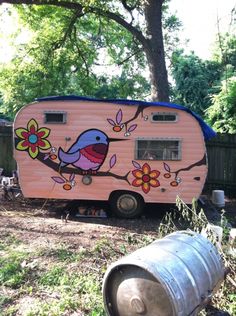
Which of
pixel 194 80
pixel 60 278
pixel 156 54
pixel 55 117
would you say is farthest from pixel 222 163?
pixel 194 80

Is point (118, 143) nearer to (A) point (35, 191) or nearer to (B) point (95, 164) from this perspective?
(B) point (95, 164)

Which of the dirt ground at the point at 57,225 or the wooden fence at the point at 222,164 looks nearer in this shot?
the dirt ground at the point at 57,225

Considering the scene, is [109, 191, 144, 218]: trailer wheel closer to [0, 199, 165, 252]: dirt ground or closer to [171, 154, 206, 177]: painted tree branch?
[0, 199, 165, 252]: dirt ground

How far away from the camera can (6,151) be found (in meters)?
13.2

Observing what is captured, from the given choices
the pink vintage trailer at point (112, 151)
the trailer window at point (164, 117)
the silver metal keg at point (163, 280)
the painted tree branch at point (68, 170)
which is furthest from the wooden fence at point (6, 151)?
the silver metal keg at point (163, 280)

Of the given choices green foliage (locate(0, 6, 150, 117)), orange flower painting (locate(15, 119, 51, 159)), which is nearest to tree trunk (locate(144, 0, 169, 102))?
green foliage (locate(0, 6, 150, 117))

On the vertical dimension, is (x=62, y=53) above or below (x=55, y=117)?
above

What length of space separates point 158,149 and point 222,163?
12.1ft

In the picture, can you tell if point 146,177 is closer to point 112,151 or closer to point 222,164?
point 112,151

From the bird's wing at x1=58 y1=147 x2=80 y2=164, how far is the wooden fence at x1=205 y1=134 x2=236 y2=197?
4482 mm

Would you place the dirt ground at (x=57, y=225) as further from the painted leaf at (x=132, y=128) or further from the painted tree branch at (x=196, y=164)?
the painted leaf at (x=132, y=128)

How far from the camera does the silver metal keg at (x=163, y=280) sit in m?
3.17

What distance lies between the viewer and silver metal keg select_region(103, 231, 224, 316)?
3174 millimetres

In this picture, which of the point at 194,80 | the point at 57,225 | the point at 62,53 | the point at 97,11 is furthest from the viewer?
the point at 194,80
